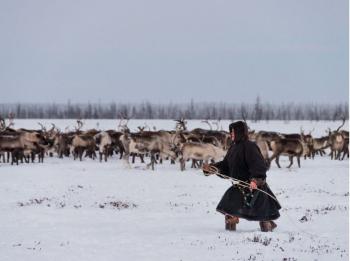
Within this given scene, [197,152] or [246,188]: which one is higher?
[246,188]

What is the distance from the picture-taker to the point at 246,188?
10.6 metres

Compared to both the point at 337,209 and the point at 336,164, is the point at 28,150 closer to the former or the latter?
the point at 336,164

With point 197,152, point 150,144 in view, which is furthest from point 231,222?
point 150,144

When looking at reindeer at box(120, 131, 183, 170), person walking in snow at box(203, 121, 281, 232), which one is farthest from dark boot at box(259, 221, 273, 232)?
reindeer at box(120, 131, 183, 170)

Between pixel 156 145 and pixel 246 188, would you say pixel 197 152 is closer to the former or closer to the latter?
pixel 156 145

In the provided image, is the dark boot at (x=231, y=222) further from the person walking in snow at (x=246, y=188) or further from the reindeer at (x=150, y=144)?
the reindeer at (x=150, y=144)

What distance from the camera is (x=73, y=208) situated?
46.3ft

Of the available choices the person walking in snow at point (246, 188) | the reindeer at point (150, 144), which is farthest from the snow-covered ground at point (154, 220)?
the reindeer at point (150, 144)

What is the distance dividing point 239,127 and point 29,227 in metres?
3.82

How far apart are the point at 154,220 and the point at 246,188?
93.4 inches

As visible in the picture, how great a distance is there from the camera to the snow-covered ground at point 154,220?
29.2 ft

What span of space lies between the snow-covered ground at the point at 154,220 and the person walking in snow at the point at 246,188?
10.8 inches

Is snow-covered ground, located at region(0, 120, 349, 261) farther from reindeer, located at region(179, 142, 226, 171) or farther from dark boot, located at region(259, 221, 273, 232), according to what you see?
reindeer, located at region(179, 142, 226, 171)

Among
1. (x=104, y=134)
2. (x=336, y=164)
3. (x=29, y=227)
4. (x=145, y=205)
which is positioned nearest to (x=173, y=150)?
(x=104, y=134)
